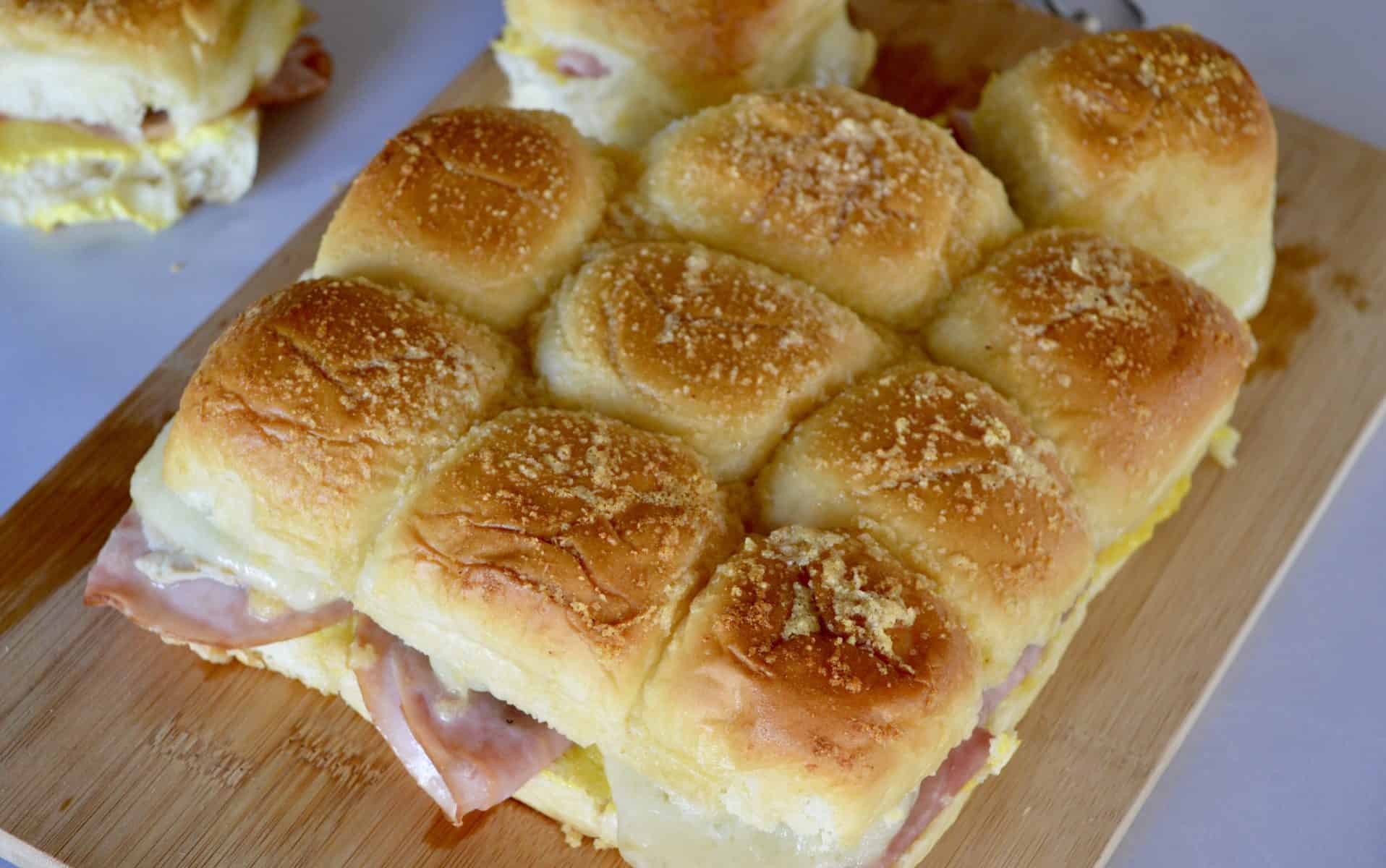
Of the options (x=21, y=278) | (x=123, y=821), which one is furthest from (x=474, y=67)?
(x=123, y=821)

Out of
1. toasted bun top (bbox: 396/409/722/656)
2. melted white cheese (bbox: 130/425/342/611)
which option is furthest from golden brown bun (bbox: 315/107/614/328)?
melted white cheese (bbox: 130/425/342/611)

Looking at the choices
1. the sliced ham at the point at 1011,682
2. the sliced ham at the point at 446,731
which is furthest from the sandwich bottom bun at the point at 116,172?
the sliced ham at the point at 1011,682

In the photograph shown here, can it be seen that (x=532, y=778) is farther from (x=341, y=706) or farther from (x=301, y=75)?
(x=301, y=75)

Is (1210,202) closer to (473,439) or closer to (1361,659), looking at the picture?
(1361,659)

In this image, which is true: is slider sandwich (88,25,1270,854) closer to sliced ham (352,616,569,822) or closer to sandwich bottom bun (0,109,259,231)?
sliced ham (352,616,569,822)

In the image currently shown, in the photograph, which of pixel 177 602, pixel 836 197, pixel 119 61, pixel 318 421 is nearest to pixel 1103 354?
pixel 836 197

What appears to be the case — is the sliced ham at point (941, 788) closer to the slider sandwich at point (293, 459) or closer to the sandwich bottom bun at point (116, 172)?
the slider sandwich at point (293, 459)
